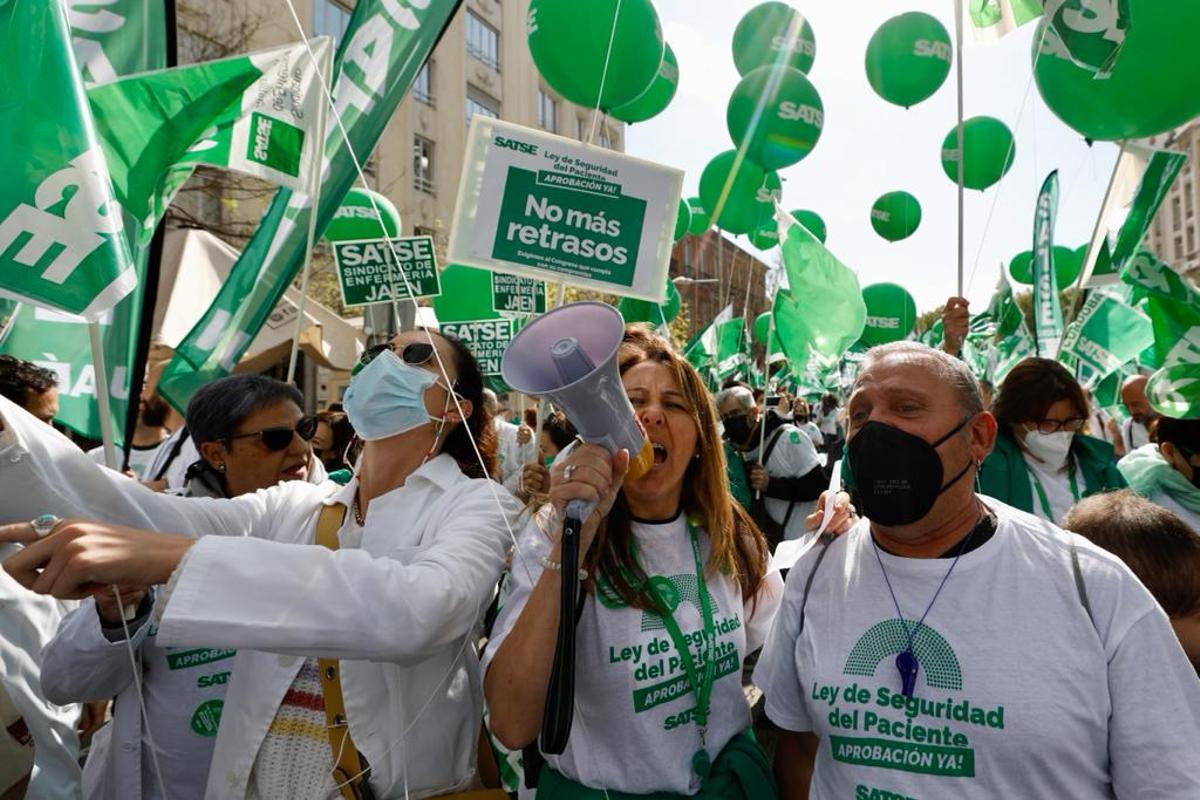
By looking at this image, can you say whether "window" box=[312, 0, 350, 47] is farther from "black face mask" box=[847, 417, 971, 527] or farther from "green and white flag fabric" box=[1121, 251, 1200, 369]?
"black face mask" box=[847, 417, 971, 527]

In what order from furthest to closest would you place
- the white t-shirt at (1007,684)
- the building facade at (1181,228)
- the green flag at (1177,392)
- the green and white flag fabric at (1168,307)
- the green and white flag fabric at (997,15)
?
the building facade at (1181,228) → the green and white flag fabric at (997,15) → the green and white flag fabric at (1168,307) → the green flag at (1177,392) → the white t-shirt at (1007,684)

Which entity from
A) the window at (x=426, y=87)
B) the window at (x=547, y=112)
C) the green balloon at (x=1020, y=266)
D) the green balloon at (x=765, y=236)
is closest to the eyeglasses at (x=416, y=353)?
the green balloon at (x=765, y=236)

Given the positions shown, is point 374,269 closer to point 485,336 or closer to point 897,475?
point 485,336

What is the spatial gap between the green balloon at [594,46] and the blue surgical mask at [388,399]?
389 cm

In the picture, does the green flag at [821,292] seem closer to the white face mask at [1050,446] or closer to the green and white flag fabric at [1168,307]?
the green and white flag fabric at [1168,307]

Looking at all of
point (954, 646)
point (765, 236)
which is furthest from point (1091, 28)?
point (765, 236)

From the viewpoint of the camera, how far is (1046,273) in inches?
211

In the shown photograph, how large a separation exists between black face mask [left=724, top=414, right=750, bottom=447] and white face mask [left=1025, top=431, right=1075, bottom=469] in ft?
9.13

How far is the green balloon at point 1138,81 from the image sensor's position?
3650mm

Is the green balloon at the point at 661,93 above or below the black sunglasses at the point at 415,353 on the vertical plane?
above

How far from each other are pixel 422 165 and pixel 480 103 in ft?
13.9

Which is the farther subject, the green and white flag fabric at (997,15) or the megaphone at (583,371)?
the green and white flag fabric at (997,15)

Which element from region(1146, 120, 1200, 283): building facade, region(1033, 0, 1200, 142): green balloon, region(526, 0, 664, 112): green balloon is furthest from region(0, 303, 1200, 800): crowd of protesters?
region(1146, 120, 1200, 283): building facade

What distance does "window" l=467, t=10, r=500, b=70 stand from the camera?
85.0 feet
